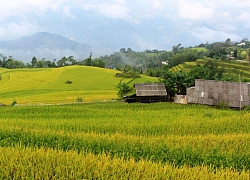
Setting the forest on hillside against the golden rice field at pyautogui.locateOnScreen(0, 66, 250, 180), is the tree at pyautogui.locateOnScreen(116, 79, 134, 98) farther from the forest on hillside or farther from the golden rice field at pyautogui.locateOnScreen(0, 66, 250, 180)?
the golden rice field at pyautogui.locateOnScreen(0, 66, 250, 180)

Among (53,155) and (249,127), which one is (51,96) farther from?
(53,155)

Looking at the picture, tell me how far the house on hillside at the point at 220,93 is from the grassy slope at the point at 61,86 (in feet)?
41.9

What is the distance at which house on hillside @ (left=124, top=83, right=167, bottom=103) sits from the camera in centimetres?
2770

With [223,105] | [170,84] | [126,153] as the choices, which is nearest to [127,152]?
[126,153]

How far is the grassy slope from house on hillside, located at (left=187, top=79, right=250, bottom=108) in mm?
12770

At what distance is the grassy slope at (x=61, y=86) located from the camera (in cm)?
3666

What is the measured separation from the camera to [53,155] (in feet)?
16.0

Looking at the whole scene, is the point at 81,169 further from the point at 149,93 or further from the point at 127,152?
the point at 149,93

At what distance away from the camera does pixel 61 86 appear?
44688 mm

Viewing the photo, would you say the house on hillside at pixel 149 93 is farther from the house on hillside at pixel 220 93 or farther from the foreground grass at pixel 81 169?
the foreground grass at pixel 81 169

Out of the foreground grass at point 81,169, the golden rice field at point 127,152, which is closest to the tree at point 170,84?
the golden rice field at point 127,152

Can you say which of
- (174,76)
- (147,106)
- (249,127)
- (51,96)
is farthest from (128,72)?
A: (249,127)

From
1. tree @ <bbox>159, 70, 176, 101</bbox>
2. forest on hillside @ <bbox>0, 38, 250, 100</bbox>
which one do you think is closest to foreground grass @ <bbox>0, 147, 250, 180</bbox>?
tree @ <bbox>159, 70, 176, 101</bbox>

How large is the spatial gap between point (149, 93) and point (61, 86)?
72.3 ft
